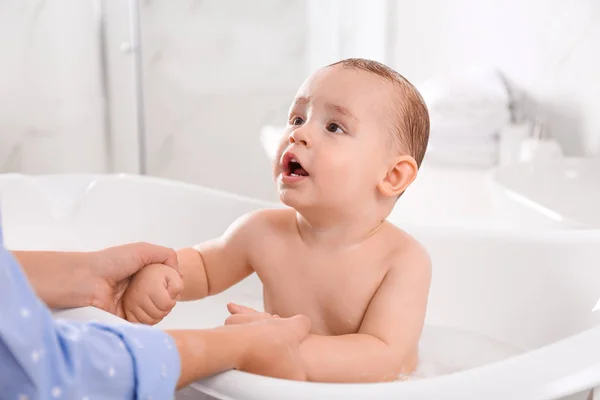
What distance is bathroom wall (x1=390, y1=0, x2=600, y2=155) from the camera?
1.88 meters

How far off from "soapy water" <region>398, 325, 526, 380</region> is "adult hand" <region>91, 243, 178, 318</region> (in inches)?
20.0

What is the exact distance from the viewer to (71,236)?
1782 millimetres

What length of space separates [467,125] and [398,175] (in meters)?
0.99

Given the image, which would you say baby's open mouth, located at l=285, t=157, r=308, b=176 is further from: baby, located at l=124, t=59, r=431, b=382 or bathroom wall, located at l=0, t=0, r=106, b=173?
bathroom wall, located at l=0, t=0, r=106, b=173

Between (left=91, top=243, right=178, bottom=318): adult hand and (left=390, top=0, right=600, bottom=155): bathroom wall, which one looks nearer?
(left=91, top=243, right=178, bottom=318): adult hand

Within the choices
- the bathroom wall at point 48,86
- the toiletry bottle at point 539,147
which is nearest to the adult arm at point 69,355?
the toiletry bottle at point 539,147

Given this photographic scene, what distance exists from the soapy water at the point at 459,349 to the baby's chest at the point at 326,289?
9.0 inches

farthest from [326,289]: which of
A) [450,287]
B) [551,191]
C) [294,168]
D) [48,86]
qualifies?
[48,86]

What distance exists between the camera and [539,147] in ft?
6.14

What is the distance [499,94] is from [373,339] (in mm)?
1238

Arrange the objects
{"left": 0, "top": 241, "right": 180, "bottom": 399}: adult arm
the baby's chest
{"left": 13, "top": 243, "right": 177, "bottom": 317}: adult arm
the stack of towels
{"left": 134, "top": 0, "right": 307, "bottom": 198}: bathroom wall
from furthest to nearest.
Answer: {"left": 134, "top": 0, "right": 307, "bottom": 198}: bathroom wall, the stack of towels, the baby's chest, {"left": 13, "top": 243, "right": 177, "bottom": 317}: adult arm, {"left": 0, "top": 241, "right": 180, "bottom": 399}: adult arm

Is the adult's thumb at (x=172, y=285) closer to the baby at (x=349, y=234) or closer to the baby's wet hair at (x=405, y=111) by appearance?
the baby at (x=349, y=234)

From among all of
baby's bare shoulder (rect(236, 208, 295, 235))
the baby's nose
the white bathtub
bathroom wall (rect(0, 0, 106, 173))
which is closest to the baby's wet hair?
the baby's nose

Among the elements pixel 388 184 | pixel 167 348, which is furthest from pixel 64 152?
pixel 167 348
